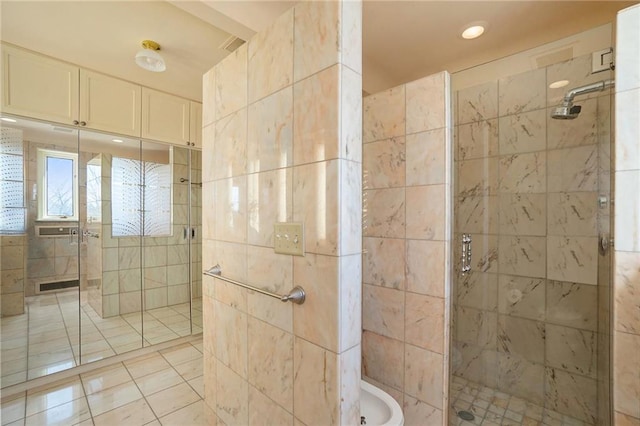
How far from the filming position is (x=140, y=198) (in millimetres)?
2705

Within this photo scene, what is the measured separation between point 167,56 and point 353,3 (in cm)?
189

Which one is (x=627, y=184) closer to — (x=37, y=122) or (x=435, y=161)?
(x=435, y=161)

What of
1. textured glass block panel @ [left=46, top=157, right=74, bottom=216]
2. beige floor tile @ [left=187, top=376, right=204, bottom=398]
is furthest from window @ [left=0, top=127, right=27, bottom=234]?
beige floor tile @ [left=187, top=376, right=204, bottom=398]

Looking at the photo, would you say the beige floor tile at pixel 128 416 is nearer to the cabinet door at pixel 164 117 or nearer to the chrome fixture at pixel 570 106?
the cabinet door at pixel 164 117

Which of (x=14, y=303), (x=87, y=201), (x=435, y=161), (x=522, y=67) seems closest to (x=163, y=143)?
(x=87, y=201)

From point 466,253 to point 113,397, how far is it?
8.87ft

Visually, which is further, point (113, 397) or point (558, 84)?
point (113, 397)

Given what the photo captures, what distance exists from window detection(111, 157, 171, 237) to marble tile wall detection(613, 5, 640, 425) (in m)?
3.31

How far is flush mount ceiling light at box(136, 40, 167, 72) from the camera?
1.88m

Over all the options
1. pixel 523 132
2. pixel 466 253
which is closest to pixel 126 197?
pixel 466 253

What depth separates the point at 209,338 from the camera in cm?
150

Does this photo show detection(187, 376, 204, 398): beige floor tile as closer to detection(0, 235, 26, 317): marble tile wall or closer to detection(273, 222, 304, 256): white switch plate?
detection(0, 235, 26, 317): marble tile wall

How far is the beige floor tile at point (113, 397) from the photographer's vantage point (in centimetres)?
184

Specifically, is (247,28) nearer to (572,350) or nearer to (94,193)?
(94,193)
